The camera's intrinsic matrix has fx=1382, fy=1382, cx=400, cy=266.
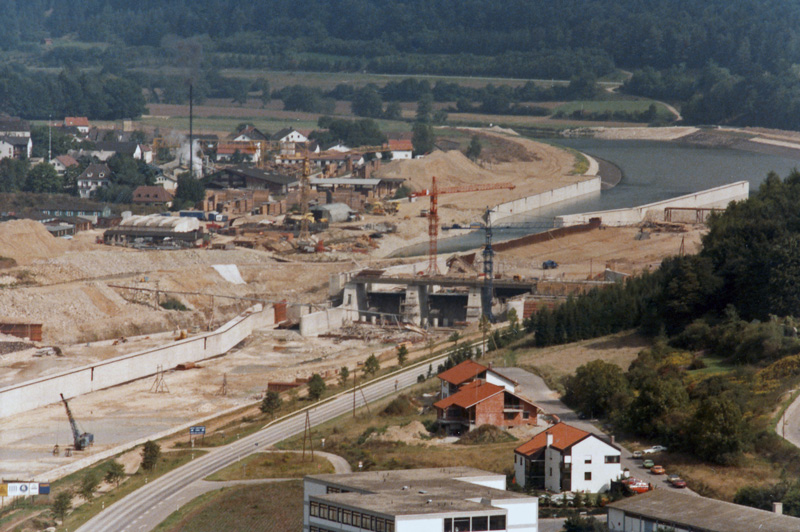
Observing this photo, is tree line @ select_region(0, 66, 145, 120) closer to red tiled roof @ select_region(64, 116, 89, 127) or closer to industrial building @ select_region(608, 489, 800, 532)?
red tiled roof @ select_region(64, 116, 89, 127)

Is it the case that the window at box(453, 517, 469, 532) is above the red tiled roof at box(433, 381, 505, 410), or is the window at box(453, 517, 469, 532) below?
above

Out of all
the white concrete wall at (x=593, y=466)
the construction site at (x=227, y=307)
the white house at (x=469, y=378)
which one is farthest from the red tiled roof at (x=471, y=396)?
the construction site at (x=227, y=307)

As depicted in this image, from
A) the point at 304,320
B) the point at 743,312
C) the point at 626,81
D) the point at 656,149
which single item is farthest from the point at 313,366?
the point at 626,81

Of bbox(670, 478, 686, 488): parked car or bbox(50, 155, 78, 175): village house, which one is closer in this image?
bbox(670, 478, 686, 488): parked car

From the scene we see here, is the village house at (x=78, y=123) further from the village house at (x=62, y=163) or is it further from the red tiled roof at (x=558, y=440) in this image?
the red tiled roof at (x=558, y=440)

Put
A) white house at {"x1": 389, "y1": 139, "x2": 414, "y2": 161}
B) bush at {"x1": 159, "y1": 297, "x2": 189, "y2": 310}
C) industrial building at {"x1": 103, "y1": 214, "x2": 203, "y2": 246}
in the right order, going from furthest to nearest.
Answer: white house at {"x1": 389, "y1": 139, "x2": 414, "y2": 161}
industrial building at {"x1": 103, "y1": 214, "x2": 203, "y2": 246}
bush at {"x1": 159, "y1": 297, "x2": 189, "y2": 310}

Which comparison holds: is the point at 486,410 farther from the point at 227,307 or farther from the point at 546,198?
the point at 546,198

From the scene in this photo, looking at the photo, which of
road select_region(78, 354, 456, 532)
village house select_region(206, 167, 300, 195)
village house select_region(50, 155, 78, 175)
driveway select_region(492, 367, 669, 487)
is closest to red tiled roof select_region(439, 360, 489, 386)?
driveway select_region(492, 367, 669, 487)
